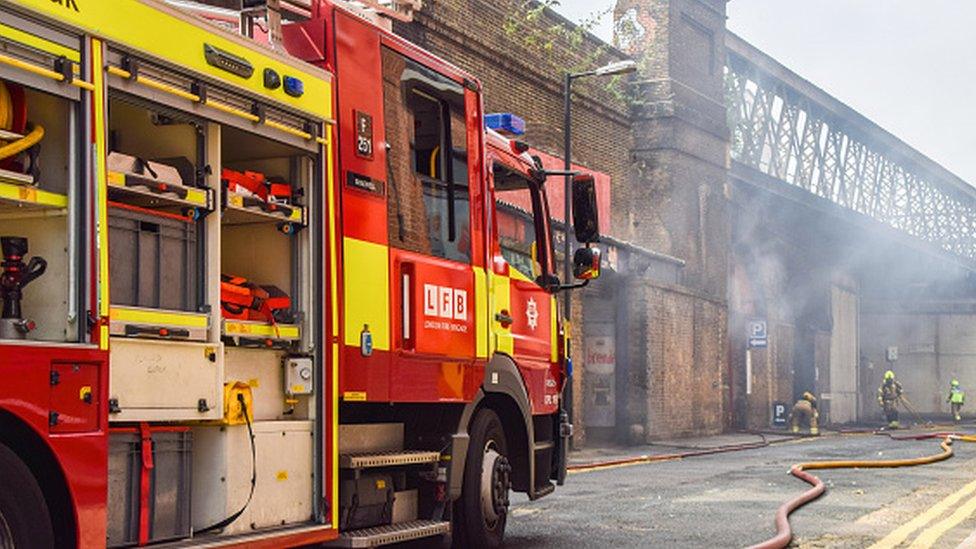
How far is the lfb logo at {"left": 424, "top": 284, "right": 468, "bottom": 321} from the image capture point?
26.4ft

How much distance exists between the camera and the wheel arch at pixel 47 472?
5.09 m

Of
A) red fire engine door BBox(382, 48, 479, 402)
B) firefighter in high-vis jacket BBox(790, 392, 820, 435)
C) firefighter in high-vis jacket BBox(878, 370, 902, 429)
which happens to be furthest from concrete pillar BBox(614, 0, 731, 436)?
red fire engine door BBox(382, 48, 479, 402)

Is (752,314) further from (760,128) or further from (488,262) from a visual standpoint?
(488,262)

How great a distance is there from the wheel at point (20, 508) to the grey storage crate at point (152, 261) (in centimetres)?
89

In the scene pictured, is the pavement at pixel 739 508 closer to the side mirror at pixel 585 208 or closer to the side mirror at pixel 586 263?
the side mirror at pixel 586 263

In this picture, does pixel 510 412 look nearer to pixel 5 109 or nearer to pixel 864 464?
pixel 5 109

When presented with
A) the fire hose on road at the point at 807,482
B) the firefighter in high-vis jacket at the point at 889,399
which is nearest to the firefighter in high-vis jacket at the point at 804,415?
the firefighter in high-vis jacket at the point at 889,399

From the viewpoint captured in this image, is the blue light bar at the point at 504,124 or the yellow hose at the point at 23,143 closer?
the yellow hose at the point at 23,143

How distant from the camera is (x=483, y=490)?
8945 mm

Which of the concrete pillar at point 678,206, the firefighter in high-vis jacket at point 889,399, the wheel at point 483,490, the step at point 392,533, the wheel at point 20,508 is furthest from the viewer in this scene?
the firefighter in high-vis jacket at point 889,399

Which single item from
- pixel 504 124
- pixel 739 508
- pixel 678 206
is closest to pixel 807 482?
pixel 739 508

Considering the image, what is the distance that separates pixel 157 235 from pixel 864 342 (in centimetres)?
5208

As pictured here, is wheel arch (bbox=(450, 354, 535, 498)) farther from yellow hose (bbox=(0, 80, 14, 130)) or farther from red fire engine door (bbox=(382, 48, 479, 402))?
yellow hose (bbox=(0, 80, 14, 130))

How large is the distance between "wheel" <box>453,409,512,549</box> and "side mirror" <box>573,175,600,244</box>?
56.8 inches
